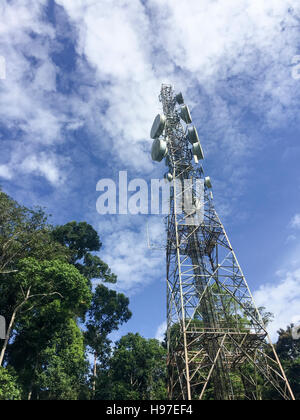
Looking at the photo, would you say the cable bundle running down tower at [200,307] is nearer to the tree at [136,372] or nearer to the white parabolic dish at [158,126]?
the white parabolic dish at [158,126]

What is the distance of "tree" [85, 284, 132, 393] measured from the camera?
27.6m

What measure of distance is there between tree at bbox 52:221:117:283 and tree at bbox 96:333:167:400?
7183 mm

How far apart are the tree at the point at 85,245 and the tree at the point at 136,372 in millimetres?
7183

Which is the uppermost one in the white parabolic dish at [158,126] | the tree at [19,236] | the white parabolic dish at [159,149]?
the white parabolic dish at [158,126]

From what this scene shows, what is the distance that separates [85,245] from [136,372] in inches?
532

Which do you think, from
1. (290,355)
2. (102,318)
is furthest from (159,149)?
(290,355)

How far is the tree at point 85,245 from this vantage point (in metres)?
27.8

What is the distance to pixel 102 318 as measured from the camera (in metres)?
28.6

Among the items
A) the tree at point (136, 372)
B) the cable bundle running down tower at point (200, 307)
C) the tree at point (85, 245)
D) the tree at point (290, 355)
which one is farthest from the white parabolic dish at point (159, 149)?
the tree at point (290, 355)

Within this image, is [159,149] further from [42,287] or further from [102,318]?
[102,318]

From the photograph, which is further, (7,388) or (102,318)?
(102,318)

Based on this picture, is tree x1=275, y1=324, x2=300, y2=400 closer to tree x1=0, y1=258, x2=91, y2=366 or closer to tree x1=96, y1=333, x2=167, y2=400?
tree x1=96, y1=333, x2=167, y2=400

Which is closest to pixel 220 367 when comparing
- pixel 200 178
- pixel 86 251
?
pixel 200 178

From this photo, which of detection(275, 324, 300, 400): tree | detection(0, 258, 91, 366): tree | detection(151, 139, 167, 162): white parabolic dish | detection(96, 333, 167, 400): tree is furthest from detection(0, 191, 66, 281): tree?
detection(275, 324, 300, 400): tree
